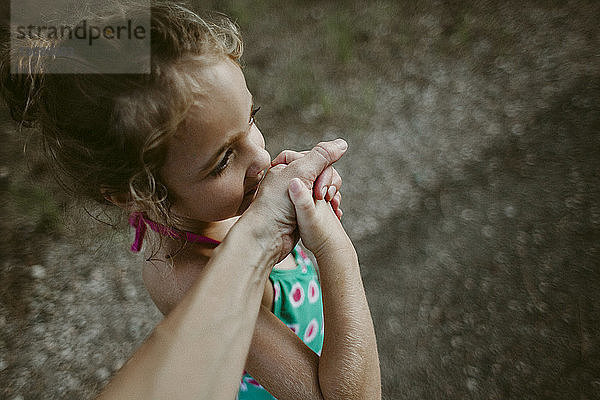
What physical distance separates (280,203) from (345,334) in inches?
10.9

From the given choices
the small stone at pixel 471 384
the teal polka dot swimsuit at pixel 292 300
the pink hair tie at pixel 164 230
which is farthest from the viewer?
the small stone at pixel 471 384

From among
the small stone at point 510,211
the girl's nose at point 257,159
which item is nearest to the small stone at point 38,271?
the girl's nose at point 257,159

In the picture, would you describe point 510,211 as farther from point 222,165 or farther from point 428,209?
point 222,165

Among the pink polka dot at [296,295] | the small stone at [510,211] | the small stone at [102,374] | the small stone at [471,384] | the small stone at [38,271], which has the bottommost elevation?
the small stone at [102,374]

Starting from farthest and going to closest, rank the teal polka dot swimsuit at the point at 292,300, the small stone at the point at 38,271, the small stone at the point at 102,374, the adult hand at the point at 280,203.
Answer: the small stone at the point at 38,271 < the small stone at the point at 102,374 < the teal polka dot swimsuit at the point at 292,300 < the adult hand at the point at 280,203

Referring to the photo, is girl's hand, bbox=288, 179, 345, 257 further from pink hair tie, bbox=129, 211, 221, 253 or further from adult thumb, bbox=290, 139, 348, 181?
pink hair tie, bbox=129, 211, 221, 253

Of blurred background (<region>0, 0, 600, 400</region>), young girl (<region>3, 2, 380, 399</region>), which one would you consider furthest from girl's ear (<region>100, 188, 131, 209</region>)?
blurred background (<region>0, 0, 600, 400</region>)

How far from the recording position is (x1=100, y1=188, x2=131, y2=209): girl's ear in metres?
0.99

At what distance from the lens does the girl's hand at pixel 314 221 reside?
3.15ft

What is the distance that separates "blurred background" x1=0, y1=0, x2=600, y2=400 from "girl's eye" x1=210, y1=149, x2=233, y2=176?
803 mm

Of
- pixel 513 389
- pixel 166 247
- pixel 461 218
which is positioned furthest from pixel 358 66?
pixel 166 247

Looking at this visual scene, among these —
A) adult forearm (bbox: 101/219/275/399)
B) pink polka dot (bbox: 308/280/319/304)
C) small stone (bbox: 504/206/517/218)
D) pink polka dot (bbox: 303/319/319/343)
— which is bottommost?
small stone (bbox: 504/206/517/218)

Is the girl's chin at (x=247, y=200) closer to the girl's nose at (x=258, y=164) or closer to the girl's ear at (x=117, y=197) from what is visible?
the girl's nose at (x=258, y=164)

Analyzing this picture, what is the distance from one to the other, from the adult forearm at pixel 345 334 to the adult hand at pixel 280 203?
93 mm
